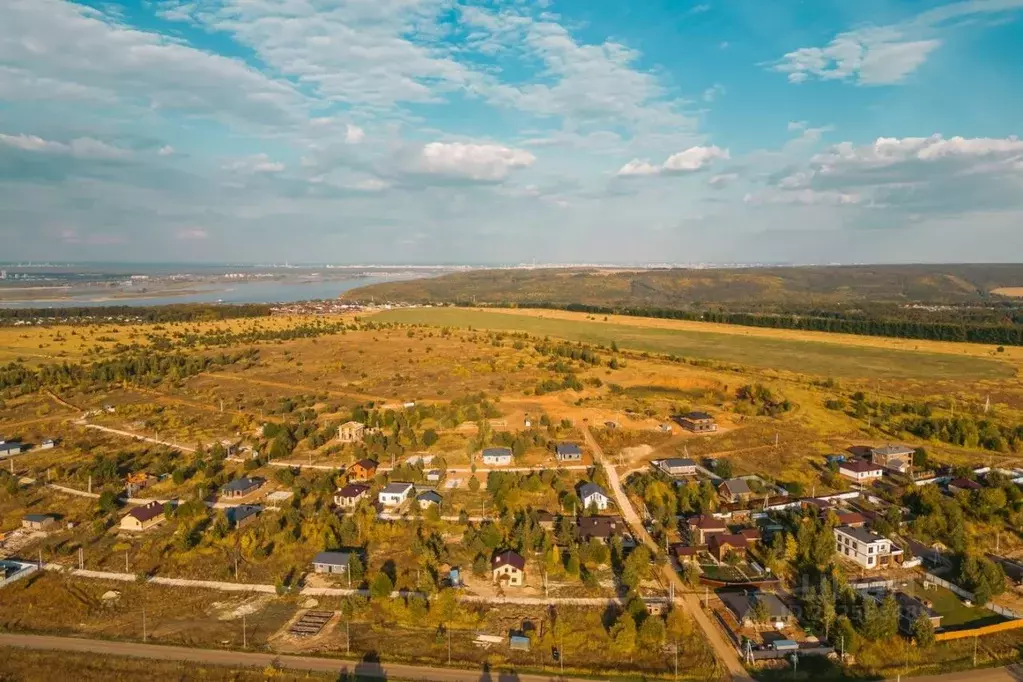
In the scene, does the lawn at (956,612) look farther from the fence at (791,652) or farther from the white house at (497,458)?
the white house at (497,458)

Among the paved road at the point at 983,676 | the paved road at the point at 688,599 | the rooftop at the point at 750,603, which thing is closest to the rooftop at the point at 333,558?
the paved road at the point at 688,599

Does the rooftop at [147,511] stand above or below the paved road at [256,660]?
above

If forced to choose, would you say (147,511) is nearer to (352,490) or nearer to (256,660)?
(352,490)

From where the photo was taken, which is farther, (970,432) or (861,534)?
(970,432)

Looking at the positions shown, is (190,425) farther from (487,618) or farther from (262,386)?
(487,618)

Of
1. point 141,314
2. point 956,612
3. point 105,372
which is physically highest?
point 141,314

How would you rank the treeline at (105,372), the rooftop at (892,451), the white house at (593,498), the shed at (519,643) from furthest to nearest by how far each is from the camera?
the treeline at (105,372) → the rooftop at (892,451) → the white house at (593,498) → the shed at (519,643)

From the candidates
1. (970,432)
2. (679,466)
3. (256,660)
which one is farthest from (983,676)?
(970,432)
